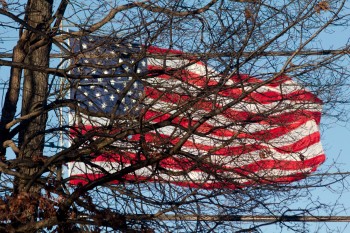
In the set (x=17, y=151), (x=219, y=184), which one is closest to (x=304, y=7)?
(x=219, y=184)

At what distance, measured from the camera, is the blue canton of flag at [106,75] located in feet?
36.5

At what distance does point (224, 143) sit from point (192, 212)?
83 cm

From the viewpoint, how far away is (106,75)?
36.6 feet

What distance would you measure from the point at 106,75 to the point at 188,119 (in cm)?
123

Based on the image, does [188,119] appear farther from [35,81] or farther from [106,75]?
[35,81]

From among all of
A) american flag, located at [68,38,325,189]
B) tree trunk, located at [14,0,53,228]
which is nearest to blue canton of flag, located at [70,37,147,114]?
american flag, located at [68,38,325,189]

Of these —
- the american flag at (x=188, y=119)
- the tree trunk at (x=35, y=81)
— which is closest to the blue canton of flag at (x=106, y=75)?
the american flag at (x=188, y=119)

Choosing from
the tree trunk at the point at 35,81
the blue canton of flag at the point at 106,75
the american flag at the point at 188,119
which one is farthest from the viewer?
the tree trunk at the point at 35,81

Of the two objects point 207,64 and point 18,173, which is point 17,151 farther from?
point 207,64

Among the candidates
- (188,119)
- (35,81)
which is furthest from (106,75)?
(35,81)

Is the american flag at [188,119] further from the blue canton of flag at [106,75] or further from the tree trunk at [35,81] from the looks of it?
the tree trunk at [35,81]

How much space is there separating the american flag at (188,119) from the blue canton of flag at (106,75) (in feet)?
0.04

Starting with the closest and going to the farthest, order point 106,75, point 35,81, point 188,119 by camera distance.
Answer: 1. point 188,119
2. point 106,75
3. point 35,81

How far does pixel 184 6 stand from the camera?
11.4m
